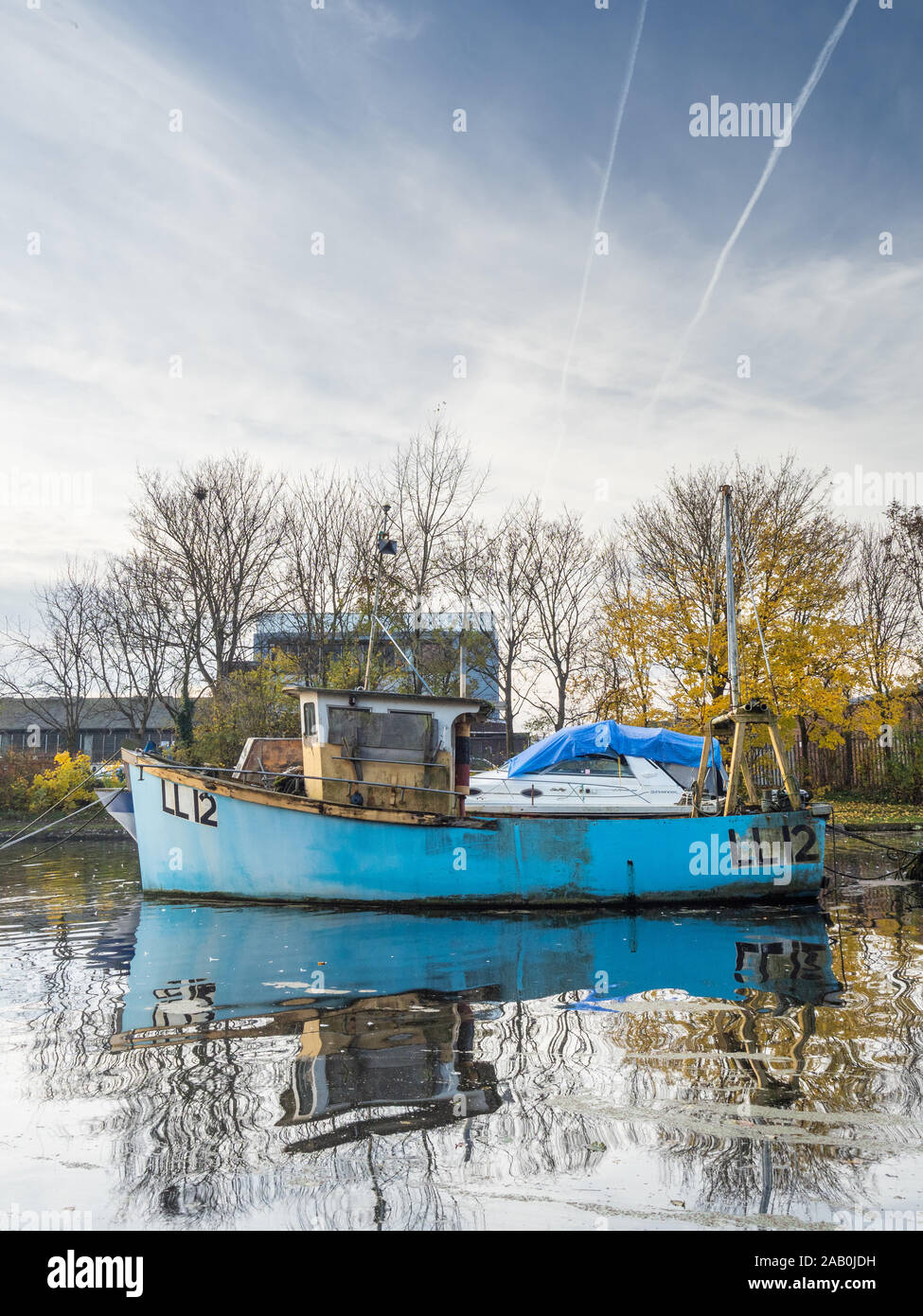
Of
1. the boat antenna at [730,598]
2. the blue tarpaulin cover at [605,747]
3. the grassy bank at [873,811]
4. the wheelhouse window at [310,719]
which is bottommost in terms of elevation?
the grassy bank at [873,811]

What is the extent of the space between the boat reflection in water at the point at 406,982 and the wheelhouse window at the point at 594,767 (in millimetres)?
3532

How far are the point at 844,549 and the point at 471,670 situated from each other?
1288 cm

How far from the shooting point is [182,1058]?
544 cm

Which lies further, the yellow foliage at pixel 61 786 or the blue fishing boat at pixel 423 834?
the yellow foliage at pixel 61 786

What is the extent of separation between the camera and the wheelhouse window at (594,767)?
14.8m

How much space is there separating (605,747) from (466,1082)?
1015 centimetres

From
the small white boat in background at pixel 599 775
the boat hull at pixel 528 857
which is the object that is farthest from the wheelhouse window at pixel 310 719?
the small white boat in background at pixel 599 775

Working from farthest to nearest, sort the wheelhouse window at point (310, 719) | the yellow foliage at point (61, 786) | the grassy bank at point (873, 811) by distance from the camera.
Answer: the yellow foliage at point (61, 786)
the grassy bank at point (873, 811)
the wheelhouse window at point (310, 719)

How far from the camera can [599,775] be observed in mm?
14727

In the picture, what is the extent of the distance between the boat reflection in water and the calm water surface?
0.04 meters

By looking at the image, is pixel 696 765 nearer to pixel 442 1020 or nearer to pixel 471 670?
pixel 442 1020

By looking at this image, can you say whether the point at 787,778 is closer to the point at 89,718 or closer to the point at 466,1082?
the point at 466,1082

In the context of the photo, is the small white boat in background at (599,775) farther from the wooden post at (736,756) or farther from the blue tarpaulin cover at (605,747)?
the wooden post at (736,756)

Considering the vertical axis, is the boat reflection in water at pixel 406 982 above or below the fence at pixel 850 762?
below
